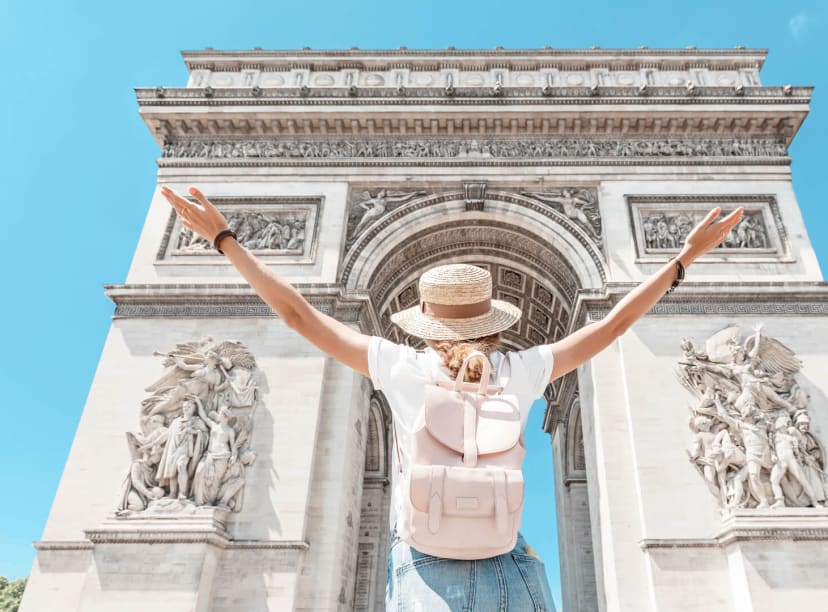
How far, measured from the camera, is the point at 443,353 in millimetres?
1910

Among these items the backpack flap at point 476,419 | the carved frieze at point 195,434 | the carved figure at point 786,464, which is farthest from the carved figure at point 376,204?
the backpack flap at point 476,419

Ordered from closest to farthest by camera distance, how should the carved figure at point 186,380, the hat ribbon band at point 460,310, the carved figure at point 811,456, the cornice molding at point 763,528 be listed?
1. the hat ribbon band at point 460,310
2. the cornice molding at point 763,528
3. the carved figure at point 811,456
4. the carved figure at point 186,380

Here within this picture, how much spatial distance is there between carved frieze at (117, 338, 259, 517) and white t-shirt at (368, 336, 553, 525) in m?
8.83

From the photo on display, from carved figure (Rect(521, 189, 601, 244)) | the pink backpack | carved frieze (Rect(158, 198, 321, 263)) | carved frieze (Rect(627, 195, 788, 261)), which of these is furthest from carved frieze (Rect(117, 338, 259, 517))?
the pink backpack

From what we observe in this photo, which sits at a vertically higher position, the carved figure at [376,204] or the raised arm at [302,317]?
the carved figure at [376,204]

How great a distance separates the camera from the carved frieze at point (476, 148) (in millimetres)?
13414

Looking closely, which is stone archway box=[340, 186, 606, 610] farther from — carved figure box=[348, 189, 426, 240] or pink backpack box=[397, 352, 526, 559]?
pink backpack box=[397, 352, 526, 559]

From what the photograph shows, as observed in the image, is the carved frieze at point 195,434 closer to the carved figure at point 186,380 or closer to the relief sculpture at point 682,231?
the carved figure at point 186,380

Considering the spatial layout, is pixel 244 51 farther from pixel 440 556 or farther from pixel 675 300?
pixel 440 556

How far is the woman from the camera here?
1.65 meters

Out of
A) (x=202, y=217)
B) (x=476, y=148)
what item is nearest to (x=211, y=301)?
(x=476, y=148)

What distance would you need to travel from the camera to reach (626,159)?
1336 cm

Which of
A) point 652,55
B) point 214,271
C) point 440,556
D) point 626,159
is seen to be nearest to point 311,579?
point 214,271

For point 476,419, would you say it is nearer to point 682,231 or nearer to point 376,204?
point 376,204
